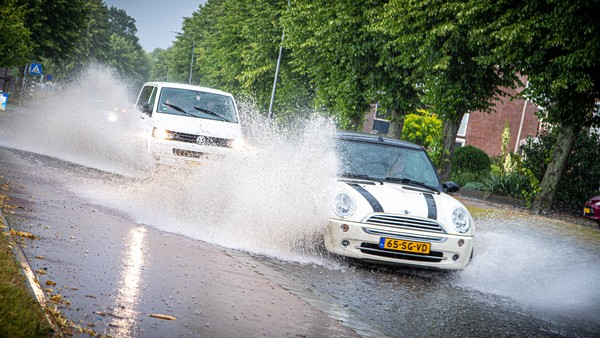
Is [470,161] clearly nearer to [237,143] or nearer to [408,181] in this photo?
[237,143]

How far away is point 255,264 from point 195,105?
824 centimetres

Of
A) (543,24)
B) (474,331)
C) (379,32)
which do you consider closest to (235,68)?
(379,32)

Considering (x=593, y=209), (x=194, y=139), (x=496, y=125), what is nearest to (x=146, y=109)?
(x=194, y=139)

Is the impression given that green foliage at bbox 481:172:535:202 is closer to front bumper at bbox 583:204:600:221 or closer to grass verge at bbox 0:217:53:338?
front bumper at bbox 583:204:600:221

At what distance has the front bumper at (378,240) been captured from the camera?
8898 mm

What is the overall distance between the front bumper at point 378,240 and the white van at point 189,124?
6097mm

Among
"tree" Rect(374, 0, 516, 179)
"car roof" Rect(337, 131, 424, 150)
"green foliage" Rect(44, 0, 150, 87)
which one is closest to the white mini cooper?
"car roof" Rect(337, 131, 424, 150)

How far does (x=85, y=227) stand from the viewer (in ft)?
27.9

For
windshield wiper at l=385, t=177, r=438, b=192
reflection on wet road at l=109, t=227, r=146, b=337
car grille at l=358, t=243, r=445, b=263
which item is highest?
windshield wiper at l=385, t=177, r=438, b=192

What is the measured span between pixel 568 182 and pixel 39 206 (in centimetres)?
2129

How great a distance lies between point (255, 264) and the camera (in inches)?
324

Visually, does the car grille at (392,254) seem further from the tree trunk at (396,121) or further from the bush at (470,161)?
the bush at (470,161)

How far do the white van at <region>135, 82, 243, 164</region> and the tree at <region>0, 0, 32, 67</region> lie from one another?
71.8ft

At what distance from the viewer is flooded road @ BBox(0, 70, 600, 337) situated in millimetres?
5777
